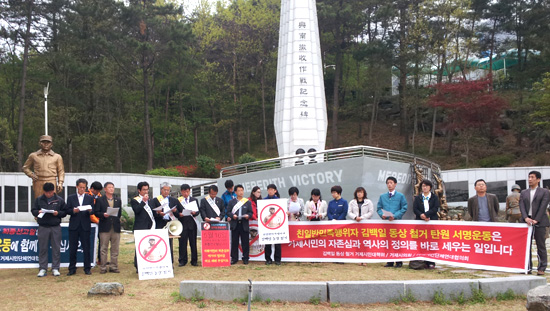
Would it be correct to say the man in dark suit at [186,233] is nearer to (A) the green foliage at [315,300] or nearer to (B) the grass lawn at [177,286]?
(B) the grass lawn at [177,286]

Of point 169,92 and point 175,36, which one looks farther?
point 169,92

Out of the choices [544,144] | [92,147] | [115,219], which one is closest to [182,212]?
[115,219]

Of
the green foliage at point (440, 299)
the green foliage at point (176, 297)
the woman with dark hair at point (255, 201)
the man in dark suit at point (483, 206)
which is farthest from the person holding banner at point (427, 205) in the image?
the green foliage at point (176, 297)

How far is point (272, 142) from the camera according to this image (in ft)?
143

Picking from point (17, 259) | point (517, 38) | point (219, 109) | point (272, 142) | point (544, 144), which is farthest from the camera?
point (272, 142)

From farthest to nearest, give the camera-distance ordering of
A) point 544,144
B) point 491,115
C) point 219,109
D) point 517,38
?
point 219,109
point 517,38
point 544,144
point 491,115

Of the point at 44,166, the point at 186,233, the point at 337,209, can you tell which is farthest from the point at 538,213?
the point at 44,166

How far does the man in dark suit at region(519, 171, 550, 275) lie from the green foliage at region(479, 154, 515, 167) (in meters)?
23.3

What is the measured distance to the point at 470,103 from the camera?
29641 millimetres

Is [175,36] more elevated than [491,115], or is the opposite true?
[175,36]

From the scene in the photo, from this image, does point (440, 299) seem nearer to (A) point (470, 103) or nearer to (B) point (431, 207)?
(B) point (431, 207)

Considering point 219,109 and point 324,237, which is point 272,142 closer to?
point 219,109

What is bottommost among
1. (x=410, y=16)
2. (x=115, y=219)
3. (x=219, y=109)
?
(x=115, y=219)

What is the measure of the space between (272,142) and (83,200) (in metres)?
34.6
